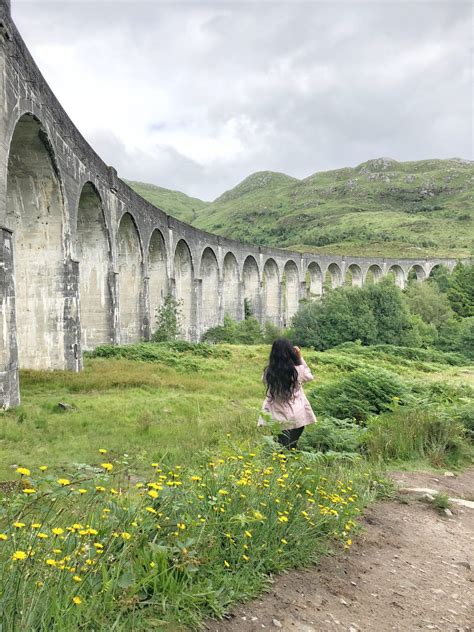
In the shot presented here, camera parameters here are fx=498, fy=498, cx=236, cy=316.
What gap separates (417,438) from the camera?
6.16m

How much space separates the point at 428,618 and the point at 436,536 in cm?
128

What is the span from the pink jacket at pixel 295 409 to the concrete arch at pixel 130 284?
19.0m

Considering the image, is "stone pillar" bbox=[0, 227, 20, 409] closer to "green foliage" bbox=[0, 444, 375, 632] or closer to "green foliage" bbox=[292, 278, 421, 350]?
"green foliage" bbox=[0, 444, 375, 632]

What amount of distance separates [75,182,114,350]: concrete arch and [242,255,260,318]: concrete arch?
84.0ft

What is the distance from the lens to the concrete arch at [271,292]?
159 feet

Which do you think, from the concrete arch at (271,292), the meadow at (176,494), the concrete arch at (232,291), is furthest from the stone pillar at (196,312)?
the meadow at (176,494)

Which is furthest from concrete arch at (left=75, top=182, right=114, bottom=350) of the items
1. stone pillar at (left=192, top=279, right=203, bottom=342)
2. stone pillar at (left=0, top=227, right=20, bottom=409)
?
stone pillar at (left=192, top=279, right=203, bottom=342)

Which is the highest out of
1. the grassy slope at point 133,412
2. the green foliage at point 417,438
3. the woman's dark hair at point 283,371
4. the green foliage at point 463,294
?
the green foliage at point 463,294

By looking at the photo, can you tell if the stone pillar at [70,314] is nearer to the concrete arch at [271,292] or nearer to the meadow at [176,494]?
the meadow at [176,494]

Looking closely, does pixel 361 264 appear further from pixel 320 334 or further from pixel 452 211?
pixel 452 211

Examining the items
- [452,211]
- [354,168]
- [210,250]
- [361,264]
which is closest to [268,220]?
[452,211]

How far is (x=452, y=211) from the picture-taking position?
12288 cm

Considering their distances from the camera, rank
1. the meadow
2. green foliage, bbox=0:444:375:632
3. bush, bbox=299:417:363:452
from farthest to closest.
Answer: bush, bbox=299:417:363:452 < the meadow < green foliage, bbox=0:444:375:632

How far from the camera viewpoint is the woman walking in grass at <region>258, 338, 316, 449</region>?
5230 mm
